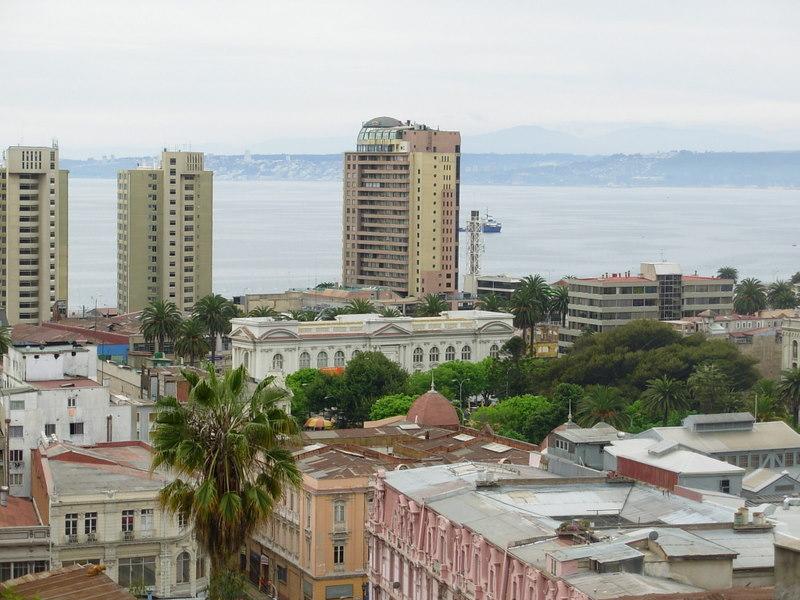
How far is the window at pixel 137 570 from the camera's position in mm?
64875

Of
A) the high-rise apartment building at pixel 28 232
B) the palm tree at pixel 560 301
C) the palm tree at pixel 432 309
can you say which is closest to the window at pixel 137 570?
the palm tree at pixel 560 301

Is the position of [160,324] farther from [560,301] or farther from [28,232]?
[28,232]

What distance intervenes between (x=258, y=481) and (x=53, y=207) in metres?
141

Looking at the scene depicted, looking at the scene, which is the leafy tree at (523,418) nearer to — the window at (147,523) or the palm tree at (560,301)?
the window at (147,523)

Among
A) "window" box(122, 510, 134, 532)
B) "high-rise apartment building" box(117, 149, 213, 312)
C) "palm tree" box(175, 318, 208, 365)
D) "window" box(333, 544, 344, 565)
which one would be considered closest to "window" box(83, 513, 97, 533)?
"window" box(122, 510, 134, 532)

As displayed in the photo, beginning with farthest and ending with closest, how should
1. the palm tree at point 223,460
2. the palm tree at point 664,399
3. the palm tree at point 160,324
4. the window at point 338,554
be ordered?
1. the palm tree at point 160,324
2. the palm tree at point 664,399
3. the window at point 338,554
4. the palm tree at point 223,460

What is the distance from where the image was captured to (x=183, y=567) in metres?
65.5

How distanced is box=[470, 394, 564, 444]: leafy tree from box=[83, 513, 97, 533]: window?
122ft

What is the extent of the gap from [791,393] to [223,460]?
7032cm

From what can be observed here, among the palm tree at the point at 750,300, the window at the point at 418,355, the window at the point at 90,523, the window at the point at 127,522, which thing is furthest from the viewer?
the palm tree at the point at 750,300

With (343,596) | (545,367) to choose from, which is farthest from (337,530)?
(545,367)

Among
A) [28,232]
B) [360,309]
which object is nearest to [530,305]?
[360,309]

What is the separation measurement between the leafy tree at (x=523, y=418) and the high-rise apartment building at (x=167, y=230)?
88627 mm

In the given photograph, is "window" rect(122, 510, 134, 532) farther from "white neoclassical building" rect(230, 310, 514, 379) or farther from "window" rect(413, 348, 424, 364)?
"window" rect(413, 348, 424, 364)
